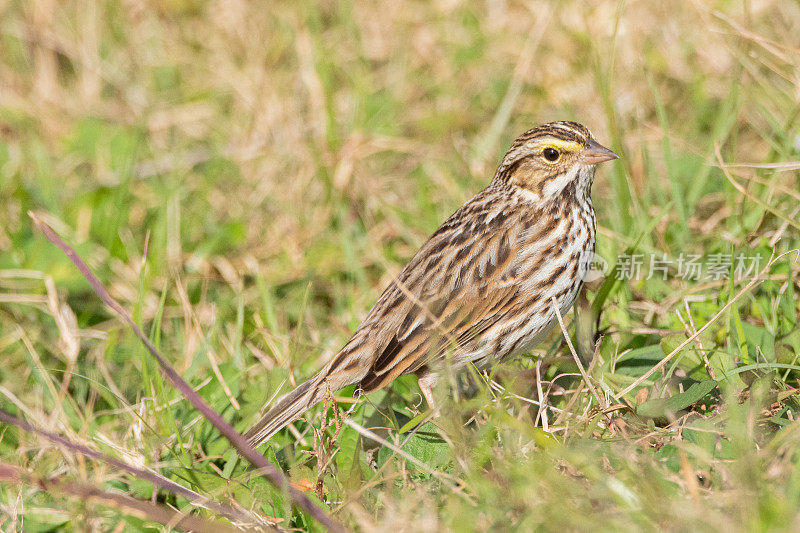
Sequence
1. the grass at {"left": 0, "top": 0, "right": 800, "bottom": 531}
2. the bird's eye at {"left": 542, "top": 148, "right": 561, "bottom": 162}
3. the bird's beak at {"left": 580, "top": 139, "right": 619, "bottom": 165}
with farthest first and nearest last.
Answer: the bird's eye at {"left": 542, "top": 148, "right": 561, "bottom": 162} → the bird's beak at {"left": 580, "top": 139, "right": 619, "bottom": 165} → the grass at {"left": 0, "top": 0, "right": 800, "bottom": 531}

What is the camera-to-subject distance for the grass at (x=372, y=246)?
3.68m

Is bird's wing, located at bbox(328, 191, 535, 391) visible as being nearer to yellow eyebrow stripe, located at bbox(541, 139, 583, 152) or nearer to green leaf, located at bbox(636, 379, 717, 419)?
yellow eyebrow stripe, located at bbox(541, 139, 583, 152)

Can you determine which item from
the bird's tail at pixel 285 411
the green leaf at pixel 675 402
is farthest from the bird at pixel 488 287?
the green leaf at pixel 675 402

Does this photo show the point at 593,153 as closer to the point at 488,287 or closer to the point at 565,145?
the point at 565,145

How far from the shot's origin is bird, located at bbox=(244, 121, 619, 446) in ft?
14.8

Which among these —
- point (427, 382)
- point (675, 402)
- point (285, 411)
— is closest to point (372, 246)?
point (427, 382)

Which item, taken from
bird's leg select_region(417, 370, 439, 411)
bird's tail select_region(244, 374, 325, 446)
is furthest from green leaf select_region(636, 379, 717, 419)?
bird's tail select_region(244, 374, 325, 446)

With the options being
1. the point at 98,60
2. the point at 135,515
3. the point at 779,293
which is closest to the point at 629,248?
the point at 779,293

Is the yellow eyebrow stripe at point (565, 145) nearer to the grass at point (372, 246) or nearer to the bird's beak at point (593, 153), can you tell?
the bird's beak at point (593, 153)

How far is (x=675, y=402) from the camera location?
3928 millimetres

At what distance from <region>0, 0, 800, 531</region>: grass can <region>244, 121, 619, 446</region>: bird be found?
20cm

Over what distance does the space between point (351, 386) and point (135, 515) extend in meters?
1.26

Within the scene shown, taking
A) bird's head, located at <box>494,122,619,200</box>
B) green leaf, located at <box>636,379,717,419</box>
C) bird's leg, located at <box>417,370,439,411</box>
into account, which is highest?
bird's head, located at <box>494,122,619,200</box>

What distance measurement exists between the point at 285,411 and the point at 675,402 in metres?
1.76
